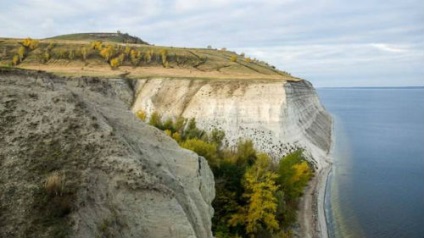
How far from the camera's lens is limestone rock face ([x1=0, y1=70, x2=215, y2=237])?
11578 millimetres

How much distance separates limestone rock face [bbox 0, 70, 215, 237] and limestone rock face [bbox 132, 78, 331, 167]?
3271cm

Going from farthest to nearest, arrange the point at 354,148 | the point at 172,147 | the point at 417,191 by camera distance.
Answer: the point at 354,148 < the point at 417,191 < the point at 172,147

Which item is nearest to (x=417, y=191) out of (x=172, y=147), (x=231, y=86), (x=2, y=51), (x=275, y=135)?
(x=275, y=135)

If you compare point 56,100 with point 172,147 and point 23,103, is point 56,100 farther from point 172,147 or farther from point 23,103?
point 172,147

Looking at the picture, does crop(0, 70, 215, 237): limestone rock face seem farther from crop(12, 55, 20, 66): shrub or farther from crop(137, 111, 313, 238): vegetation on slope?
crop(12, 55, 20, 66): shrub

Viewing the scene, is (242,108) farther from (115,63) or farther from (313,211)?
(115,63)

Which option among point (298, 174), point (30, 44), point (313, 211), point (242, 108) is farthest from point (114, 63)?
point (313, 211)

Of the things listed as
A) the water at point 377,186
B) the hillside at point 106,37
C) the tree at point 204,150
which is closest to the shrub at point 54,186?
the tree at point 204,150

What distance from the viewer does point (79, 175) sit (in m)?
12.9

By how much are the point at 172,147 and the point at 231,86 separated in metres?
39.4

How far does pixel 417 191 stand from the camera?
46031 millimetres

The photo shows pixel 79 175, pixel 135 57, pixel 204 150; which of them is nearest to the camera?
pixel 79 175

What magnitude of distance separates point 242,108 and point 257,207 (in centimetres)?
2705

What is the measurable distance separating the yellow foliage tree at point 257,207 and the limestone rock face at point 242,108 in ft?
57.4
